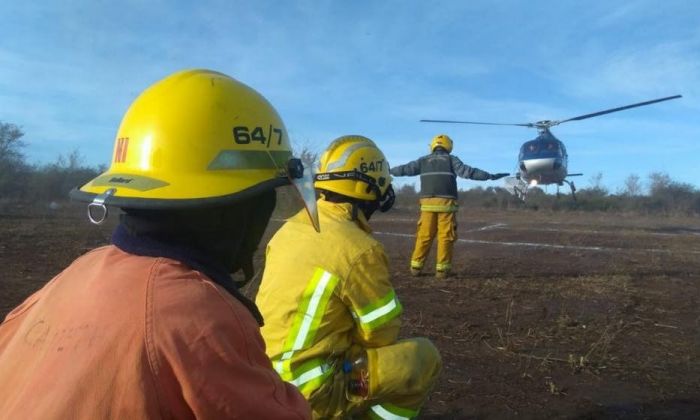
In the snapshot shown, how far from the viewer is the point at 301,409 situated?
142 centimetres

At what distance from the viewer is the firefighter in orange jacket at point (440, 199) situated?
8.83 meters

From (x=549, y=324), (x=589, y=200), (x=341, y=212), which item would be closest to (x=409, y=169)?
(x=549, y=324)

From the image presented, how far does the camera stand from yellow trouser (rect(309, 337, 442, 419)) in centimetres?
265

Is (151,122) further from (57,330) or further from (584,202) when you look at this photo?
(584,202)

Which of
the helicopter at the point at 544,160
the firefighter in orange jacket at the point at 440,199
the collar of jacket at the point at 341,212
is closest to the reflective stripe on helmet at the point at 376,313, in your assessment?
the collar of jacket at the point at 341,212

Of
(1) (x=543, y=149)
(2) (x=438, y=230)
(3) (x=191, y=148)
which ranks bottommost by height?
(2) (x=438, y=230)

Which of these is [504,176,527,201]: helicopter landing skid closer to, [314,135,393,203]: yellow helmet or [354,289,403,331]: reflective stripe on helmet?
[314,135,393,203]: yellow helmet

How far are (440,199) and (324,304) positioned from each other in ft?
22.4

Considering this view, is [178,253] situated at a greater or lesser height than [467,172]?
lesser

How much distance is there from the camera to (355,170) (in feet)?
11.7

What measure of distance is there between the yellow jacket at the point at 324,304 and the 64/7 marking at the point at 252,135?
0.83 meters

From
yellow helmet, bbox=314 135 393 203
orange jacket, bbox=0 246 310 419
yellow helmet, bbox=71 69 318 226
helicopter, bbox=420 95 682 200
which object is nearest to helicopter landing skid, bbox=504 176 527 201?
helicopter, bbox=420 95 682 200

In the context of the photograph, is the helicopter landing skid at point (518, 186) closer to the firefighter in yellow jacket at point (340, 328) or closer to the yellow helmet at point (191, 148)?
the firefighter in yellow jacket at point (340, 328)

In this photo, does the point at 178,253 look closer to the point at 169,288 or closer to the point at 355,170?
the point at 169,288
